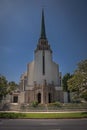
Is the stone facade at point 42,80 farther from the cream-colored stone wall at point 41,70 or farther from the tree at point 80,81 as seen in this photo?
the tree at point 80,81

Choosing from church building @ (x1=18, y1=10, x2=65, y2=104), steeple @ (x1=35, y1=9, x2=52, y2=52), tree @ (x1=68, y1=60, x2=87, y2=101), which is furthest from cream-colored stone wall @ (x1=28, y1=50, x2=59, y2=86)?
tree @ (x1=68, y1=60, x2=87, y2=101)

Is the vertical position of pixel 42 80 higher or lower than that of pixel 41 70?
lower

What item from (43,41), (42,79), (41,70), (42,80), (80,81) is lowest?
(80,81)

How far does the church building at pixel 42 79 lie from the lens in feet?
212

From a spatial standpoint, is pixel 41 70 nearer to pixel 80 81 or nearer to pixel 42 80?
pixel 42 80

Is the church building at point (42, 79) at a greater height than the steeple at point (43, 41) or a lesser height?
lesser

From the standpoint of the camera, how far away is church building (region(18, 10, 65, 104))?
212ft

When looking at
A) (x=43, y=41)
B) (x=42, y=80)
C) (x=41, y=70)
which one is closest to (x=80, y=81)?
(x=42, y=80)

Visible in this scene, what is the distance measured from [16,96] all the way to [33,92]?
45.0ft

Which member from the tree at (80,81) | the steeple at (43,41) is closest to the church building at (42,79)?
the steeple at (43,41)

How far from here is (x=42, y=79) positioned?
6894 centimetres

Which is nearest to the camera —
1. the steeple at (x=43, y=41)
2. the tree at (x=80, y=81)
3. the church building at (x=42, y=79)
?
the tree at (x=80, y=81)

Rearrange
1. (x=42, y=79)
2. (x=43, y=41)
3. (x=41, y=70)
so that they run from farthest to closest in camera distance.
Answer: (x=43, y=41) < (x=41, y=70) < (x=42, y=79)

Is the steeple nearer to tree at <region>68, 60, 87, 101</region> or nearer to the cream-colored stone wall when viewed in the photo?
the cream-colored stone wall
